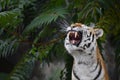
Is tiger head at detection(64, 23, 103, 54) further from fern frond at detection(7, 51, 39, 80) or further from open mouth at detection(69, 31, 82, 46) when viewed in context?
fern frond at detection(7, 51, 39, 80)

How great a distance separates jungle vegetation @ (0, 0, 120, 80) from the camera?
286 cm

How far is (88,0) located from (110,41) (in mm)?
736

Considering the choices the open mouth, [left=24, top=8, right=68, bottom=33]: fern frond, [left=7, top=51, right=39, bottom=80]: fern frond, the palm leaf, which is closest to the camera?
the open mouth

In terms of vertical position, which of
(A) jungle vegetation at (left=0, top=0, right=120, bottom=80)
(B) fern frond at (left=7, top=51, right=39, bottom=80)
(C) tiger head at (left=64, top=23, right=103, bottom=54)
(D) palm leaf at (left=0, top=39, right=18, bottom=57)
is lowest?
(B) fern frond at (left=7, top=51, right=39, bottom=80)

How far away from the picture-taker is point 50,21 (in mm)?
2775

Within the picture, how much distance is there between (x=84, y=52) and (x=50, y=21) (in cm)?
93

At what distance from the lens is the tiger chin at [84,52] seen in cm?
184

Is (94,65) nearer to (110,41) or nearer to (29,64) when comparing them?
(29,64)

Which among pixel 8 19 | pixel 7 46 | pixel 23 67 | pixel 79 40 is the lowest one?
pixel 23 67

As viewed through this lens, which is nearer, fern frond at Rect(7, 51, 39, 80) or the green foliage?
the green foliage

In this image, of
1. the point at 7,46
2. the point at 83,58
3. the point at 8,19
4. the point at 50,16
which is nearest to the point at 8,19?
the point at 8,19

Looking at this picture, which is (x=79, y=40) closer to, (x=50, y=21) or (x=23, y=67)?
(x=50, y=21)

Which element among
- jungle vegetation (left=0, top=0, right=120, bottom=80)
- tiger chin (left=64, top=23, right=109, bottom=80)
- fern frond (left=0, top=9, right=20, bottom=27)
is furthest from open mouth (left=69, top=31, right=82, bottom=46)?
fern frond (left=0, top=9, right=20, bottom=27)

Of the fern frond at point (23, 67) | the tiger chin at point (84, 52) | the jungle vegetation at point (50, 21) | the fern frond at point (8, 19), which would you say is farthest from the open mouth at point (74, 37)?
the fern frond at point (23, 67)
